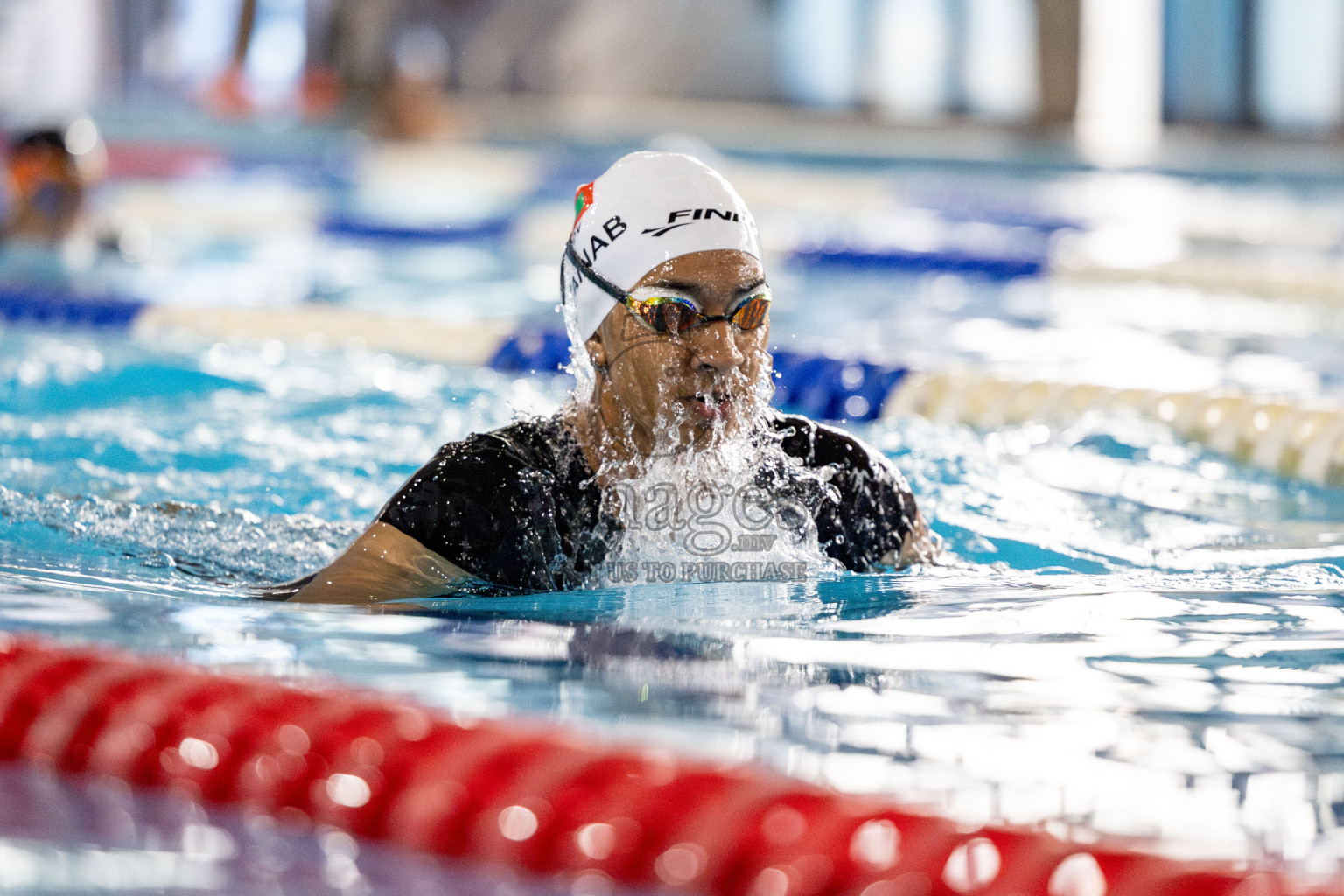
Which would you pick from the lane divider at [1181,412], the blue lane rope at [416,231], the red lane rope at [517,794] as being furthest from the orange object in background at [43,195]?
the red lane rope at [517,794]

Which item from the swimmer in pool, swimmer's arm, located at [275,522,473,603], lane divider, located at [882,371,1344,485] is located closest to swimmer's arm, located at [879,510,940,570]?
the swimmer in pool

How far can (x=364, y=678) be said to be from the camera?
2021mm

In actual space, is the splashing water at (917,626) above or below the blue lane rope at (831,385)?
below

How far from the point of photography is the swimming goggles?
8.03ft

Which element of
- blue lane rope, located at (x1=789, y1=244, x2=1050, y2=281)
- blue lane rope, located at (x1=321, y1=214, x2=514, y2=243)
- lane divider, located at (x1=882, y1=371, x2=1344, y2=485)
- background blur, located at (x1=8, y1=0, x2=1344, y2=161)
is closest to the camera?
lane divider, located at (x1=882, y1=371, x2=1344, y2=485)

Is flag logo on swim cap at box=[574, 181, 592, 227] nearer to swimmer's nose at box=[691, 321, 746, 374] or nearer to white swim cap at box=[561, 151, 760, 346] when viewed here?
white swim cap at box=[561, 151, 760, 346]

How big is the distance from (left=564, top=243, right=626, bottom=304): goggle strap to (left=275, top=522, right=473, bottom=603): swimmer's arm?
51cm

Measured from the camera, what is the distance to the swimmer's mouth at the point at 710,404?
2406 millimetres

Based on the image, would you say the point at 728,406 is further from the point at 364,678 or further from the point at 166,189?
the point at 166,189

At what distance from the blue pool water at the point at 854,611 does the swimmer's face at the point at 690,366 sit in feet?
0.87

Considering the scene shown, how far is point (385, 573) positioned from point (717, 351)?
0.60m

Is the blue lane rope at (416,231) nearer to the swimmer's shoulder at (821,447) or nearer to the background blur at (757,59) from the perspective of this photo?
the background blur at (757,59)

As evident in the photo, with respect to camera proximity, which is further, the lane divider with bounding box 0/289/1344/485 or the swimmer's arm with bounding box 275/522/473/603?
the lane divider with bounding box 0/289/1344/485

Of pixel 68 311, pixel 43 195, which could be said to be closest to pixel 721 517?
pixel 68 311
